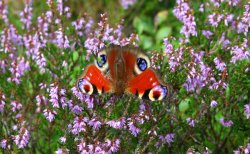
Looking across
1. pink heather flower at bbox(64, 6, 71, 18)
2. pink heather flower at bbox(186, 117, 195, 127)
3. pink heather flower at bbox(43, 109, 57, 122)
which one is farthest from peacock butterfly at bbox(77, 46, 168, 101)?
pink heather flower at bbox(64, 6, 71, 18)

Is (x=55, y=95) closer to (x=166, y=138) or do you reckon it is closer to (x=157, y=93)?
(x=157, y=93)

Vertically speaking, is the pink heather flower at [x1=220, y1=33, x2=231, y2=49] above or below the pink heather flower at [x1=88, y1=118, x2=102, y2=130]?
above

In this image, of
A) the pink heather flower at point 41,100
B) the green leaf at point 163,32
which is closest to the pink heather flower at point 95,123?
the pink heather flower at point 41,100

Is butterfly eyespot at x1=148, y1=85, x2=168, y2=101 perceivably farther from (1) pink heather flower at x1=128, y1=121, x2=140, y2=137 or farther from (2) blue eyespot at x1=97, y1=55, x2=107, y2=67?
(2) blue eyespot at x1=97, y1=55, x2=107, y2=67

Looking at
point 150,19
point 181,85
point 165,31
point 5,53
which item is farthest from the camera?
point 150,19

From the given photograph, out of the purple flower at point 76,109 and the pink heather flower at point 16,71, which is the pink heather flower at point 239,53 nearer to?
the purple flower at point 76,109

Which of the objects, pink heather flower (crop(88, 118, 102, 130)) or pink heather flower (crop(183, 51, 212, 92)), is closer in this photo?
pink heather flower (crop(88, 118, 102, 130))

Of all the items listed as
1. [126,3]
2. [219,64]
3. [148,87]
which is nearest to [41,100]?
[148,87]

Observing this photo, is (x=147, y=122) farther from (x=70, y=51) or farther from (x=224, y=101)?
(x=70, y=51)

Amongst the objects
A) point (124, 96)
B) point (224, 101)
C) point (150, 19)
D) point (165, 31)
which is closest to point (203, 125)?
point (224, 101)
